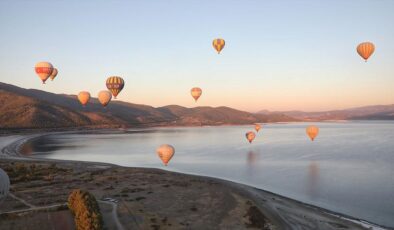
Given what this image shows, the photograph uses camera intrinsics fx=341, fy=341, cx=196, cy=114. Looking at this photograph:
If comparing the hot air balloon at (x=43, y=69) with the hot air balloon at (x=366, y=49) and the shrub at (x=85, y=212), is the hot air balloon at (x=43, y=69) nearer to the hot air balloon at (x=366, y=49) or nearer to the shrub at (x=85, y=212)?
the shrub at (x=85, y=212)

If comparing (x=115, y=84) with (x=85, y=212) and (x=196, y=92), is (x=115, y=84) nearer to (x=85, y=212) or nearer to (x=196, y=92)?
(x=196, y=92)

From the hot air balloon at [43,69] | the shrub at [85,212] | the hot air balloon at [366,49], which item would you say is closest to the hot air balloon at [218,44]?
the hot air balloon at [366,49]

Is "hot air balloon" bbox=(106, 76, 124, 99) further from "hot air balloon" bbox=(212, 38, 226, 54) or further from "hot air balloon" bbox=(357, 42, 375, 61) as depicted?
"hot air balloon" bbox=(357, 42, 375, 61)

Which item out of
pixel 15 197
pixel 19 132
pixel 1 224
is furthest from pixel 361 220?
pixel 19 132

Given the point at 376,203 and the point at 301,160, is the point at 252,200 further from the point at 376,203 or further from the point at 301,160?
the point at 301,160

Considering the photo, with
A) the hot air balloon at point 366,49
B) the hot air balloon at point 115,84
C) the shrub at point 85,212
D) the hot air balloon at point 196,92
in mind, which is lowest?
the shrub at point 85,212

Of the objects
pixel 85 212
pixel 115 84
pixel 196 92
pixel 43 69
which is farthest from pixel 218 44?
pixel 85 212

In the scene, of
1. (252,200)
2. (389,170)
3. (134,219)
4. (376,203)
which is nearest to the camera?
(134,219)
